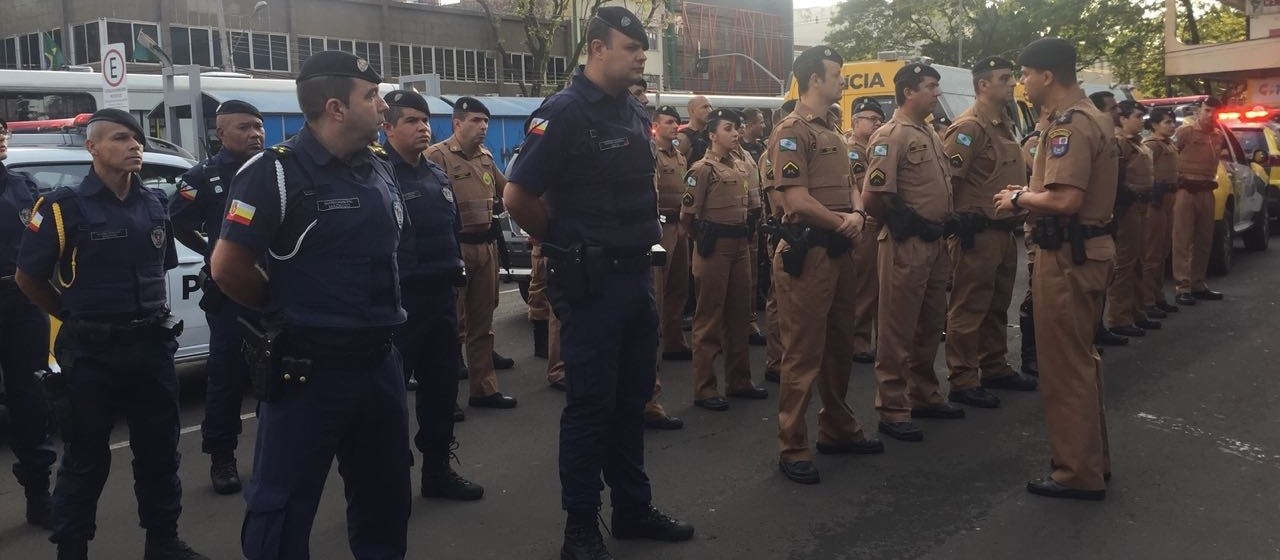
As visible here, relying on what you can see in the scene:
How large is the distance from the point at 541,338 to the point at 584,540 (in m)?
4.49

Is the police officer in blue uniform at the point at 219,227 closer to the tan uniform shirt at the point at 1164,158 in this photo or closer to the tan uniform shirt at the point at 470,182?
the tan uniform shirt at the point at 470,182

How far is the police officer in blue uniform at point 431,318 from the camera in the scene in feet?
16.9

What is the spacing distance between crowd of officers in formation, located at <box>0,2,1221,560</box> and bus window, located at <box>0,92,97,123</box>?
1211 cm

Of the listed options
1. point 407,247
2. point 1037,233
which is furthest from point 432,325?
point 1037,233

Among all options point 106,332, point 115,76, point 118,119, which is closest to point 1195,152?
point 118,119

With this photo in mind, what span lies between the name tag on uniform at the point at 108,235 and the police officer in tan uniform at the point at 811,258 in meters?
2.93

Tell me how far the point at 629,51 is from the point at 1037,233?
85.2 inches

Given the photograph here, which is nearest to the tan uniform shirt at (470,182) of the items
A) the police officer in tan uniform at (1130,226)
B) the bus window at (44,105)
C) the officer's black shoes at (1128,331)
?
the police officer in tan uniform at (1130,226)

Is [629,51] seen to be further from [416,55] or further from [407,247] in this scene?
[416,55]

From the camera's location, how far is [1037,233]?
5113 mm

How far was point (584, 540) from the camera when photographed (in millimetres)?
4246

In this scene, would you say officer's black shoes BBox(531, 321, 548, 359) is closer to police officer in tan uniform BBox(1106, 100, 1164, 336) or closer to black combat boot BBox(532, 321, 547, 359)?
black combat boot BBox(532, 321, 547, 359)

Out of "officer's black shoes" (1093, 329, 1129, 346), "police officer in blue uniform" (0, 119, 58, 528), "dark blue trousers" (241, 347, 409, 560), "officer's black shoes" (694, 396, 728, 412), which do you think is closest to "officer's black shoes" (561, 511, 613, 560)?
"dark blue trousers" (241, 347, 409, 560)

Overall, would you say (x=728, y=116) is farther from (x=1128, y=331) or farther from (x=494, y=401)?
(x=1128, y=331)
